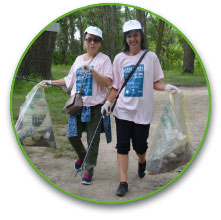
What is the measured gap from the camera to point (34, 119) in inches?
69.4

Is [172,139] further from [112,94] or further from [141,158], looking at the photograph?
[112,94]

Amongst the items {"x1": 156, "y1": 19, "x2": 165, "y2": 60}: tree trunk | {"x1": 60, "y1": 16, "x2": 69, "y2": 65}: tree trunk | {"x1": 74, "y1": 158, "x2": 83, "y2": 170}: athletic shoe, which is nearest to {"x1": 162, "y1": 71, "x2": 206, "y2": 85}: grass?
{"x1": 156, "y1": 19, "x2": 165, "y2": 60}: tree trunk

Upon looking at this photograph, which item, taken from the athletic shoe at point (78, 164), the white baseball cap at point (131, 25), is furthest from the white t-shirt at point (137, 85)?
the athletic shoe at point (78, 164)

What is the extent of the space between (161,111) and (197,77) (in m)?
0.26

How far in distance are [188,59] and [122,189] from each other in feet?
2.39

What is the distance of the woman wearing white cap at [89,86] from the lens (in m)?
1.65

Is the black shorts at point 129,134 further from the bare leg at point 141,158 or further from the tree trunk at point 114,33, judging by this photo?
the tree trunk at point 114,33

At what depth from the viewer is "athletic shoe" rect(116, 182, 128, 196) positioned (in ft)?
5.60

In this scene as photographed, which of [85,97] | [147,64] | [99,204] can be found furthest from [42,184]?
[147,64]

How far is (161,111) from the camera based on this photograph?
5.44ft

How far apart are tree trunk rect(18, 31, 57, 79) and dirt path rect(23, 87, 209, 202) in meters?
0.40

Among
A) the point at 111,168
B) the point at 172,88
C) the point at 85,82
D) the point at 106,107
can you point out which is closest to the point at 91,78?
the point at 85,82

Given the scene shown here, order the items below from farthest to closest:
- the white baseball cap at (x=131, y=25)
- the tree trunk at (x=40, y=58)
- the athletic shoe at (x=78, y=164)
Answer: the athletic shoe at (x=78, y=164) < the tree trunk at (x=40, y=58) < the white baseball cap at (x=131, y=25)

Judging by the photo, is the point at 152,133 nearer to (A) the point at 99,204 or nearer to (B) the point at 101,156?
(B) the point at 101,156
